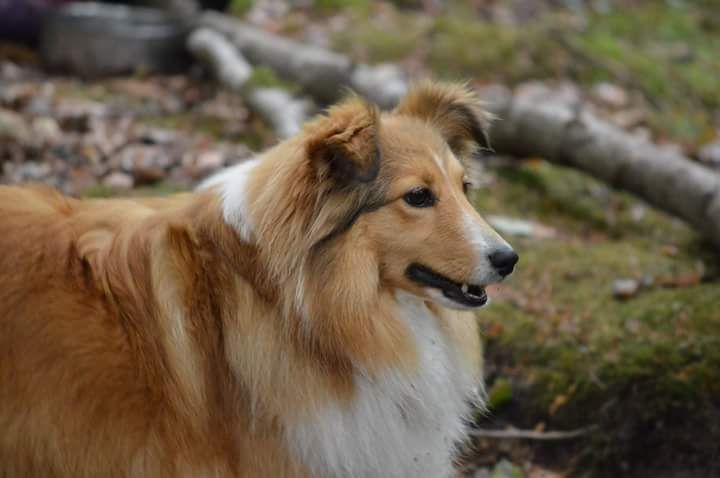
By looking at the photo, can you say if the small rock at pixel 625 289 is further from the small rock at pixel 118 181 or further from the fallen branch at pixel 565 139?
the small rock at pixel 118 181

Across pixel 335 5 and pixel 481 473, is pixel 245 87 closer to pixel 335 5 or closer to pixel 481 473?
pixel 335 5

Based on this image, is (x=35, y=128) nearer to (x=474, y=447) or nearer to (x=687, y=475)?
(x=474, y=447)

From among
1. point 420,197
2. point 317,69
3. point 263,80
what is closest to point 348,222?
point 420,197

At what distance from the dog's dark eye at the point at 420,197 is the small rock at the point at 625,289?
2205 mm

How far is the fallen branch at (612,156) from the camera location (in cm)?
528

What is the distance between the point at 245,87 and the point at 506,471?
4.23 metres

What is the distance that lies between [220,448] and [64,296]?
0.80m

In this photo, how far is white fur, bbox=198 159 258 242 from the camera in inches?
116

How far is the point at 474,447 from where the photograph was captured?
13.9ft

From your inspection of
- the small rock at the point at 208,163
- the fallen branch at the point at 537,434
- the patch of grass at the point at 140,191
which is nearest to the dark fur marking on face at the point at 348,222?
the fallen branch at the point at 537,434

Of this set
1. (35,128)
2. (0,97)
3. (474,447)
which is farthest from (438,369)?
(0,97)

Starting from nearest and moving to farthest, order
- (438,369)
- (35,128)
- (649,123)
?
(438,369)
(35,128)
(649,123)

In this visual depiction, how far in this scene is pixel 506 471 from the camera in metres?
4.03

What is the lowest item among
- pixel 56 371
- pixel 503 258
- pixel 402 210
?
pixel 56 371
